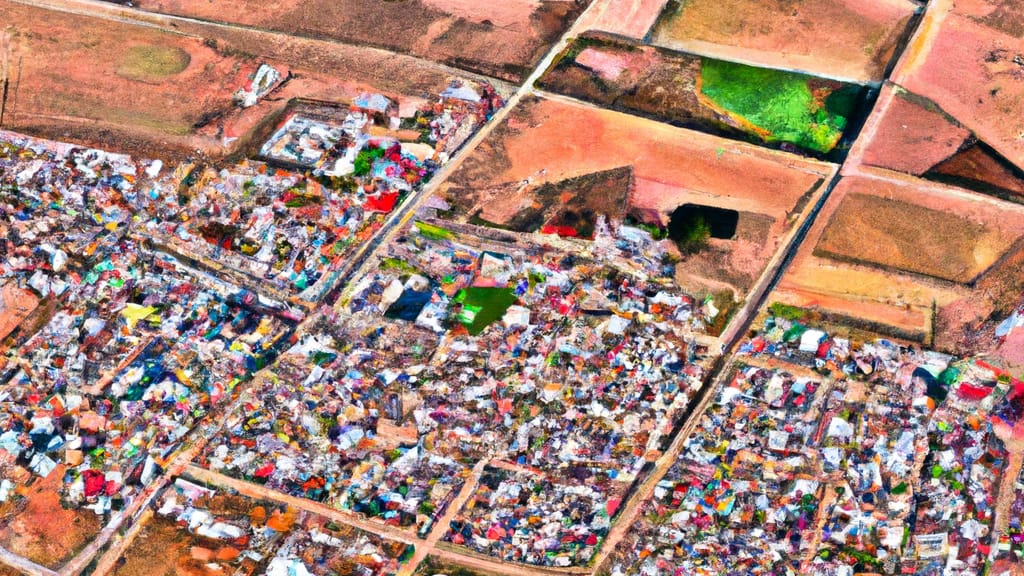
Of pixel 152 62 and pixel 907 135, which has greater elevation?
pixel 907 135

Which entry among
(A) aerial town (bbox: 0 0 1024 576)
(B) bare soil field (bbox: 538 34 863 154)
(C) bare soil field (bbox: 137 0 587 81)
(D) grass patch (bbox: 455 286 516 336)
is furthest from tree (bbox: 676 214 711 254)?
(C) bare soil field (bbox: 137 0 587 81)

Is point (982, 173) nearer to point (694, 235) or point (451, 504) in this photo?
point (694, 235)

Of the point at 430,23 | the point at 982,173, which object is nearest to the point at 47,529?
the point at 430,23

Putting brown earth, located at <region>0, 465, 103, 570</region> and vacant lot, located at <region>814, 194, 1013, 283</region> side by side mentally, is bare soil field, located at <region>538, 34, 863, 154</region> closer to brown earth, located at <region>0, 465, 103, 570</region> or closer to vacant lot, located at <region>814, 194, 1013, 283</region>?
vacant lot, located at <region>814, 194, 1013, 283</region>

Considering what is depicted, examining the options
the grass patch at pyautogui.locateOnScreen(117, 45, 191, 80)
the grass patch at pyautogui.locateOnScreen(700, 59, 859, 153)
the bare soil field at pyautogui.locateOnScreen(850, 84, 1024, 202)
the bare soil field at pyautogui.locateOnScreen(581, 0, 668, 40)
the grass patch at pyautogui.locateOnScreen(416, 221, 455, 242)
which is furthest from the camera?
the bare soil field at pyautogui.locateOnScreen(581, 0, 668, 40)

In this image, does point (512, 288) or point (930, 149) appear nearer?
point (512, 288)

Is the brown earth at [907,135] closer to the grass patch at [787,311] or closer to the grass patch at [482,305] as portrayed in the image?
the grass patch at [787,311]
